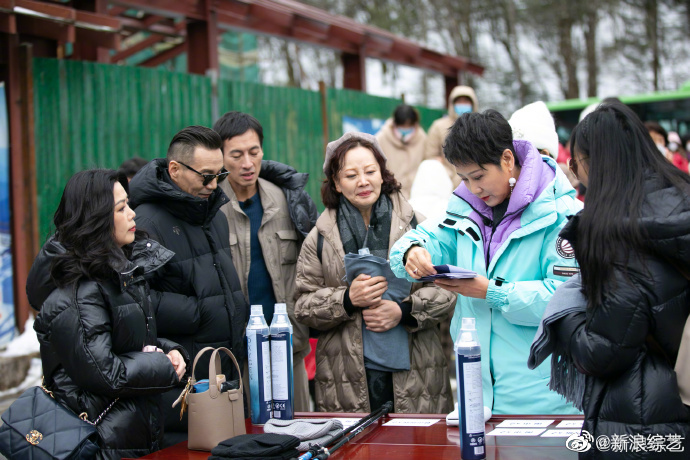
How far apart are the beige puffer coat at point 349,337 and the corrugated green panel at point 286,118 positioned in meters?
4.39

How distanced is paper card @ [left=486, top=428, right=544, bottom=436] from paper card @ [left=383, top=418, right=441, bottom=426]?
28cm

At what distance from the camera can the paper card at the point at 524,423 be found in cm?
255

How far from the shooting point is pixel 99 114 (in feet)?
20.7

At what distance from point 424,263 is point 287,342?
621 millimetres

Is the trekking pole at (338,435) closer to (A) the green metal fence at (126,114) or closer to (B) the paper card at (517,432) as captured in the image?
(B) the paper card at (517,432)

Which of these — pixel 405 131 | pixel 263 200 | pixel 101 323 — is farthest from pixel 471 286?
pixel 405 131

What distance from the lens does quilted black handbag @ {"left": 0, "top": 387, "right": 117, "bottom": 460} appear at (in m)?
2.49

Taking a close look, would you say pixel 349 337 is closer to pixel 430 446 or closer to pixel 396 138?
pixel 430 446

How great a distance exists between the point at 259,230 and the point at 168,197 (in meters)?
0.75

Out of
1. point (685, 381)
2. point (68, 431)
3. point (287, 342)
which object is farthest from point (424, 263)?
point (68, 431)

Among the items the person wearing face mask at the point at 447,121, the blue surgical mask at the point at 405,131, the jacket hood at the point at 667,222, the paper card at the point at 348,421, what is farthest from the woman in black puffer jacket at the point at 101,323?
the person wearing face mask at the point at 447,121

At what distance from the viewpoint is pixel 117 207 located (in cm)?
286

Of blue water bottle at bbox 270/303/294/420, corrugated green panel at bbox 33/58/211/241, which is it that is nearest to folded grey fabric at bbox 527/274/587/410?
blue water bottle at bbox 270/303/294/420

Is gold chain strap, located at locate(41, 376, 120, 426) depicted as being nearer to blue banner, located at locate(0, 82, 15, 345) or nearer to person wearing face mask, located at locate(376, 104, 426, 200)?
blue banner, located at locate(0, 82, 15, 345)
